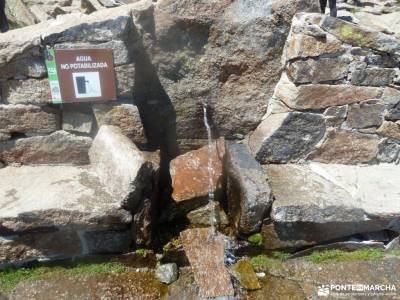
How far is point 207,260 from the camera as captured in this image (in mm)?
2916

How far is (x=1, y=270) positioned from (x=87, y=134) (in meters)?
1.29

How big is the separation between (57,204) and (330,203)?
6.98ft

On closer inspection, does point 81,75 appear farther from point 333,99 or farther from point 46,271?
point 333,99

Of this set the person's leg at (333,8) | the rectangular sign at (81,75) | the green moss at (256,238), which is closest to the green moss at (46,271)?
the green moss at (256,238)

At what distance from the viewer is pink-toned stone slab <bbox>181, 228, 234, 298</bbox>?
269 centimetres

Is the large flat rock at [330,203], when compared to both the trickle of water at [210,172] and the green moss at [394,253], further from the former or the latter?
the trickle of water at [210,172]

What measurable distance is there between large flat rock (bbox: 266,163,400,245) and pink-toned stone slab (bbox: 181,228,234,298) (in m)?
0.55

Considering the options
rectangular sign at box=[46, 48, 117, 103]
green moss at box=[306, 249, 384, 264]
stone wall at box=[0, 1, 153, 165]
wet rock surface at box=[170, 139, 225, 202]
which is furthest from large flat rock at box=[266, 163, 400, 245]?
rectangular sign at box=[46, 48, 117, 103]

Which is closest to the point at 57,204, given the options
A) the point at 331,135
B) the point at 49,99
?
the point at 49,99

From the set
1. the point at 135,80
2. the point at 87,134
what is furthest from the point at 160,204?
the point at 135,80

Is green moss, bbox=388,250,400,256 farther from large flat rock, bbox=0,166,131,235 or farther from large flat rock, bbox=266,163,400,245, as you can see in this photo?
large flat rock, bbox=0,166,131,235

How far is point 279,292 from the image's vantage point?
9.04 feet

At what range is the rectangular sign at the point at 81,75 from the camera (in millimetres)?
3008

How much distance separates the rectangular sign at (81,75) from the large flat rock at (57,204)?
69cm
